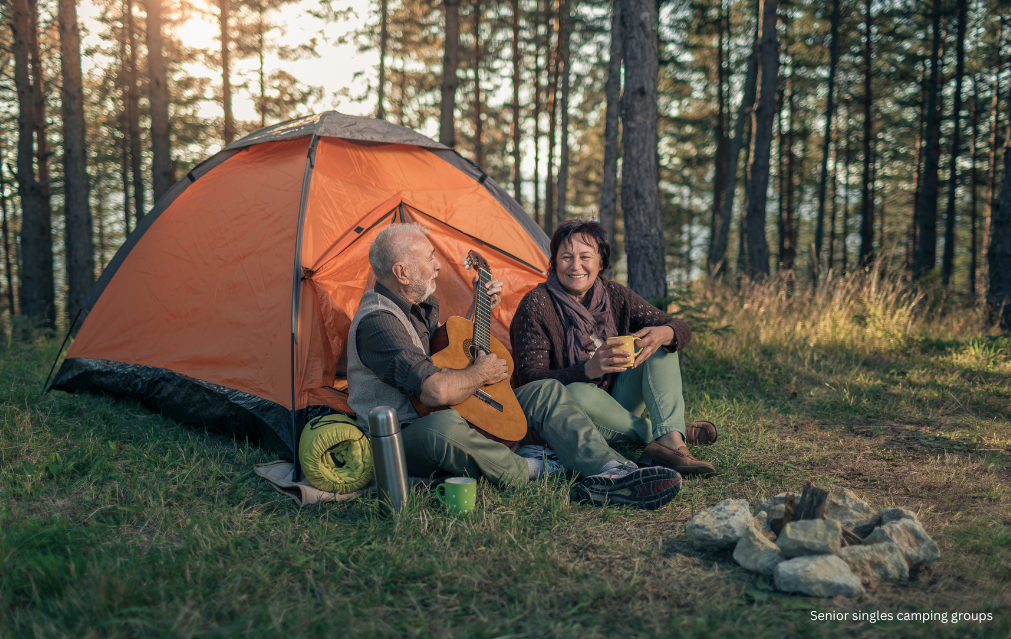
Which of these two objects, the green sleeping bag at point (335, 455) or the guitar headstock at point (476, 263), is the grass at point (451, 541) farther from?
the guitar headstock at point (476, 263)

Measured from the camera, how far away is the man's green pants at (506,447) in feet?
8.31

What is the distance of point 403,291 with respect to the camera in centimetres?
284

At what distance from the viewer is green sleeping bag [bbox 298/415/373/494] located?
2.57 meters

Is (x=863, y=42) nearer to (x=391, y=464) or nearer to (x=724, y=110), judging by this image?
(x=724, y=110)

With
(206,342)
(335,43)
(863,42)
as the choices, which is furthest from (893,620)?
(335,43)

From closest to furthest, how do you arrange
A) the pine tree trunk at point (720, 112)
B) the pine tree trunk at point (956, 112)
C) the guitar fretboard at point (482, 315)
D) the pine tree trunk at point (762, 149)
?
the guitar fretboard at point (482, 315), the pine tree trunk at point (762, 149), the pine tree trunk at point (956, 112), the pine tree trunk at point (720, 112)

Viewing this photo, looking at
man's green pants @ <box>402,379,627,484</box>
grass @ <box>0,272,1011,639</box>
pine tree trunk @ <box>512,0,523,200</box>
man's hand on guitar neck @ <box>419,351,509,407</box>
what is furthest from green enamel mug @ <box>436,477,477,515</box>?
pine tree trunk @ <box>512,0,523,200</box>

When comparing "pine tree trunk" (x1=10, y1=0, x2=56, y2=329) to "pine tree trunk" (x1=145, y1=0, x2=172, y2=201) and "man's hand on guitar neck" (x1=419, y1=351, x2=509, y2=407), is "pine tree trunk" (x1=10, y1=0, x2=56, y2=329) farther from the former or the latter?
"man's hand on guitar neck" (x1=419, y1=351, x2=509, y2=407)

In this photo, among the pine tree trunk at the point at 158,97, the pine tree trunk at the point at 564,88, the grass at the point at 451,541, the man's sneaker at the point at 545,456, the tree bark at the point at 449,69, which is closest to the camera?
the grass at the point at 451,541

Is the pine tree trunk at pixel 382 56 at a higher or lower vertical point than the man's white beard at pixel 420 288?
higher

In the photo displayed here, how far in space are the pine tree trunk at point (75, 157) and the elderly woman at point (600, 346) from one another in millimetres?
6643

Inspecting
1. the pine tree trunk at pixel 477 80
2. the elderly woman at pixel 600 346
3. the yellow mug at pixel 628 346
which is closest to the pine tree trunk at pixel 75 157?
the elderly woman at pixel 600 346

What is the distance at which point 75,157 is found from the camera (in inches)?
308

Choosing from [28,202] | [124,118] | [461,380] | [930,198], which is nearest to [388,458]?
[461,380]
